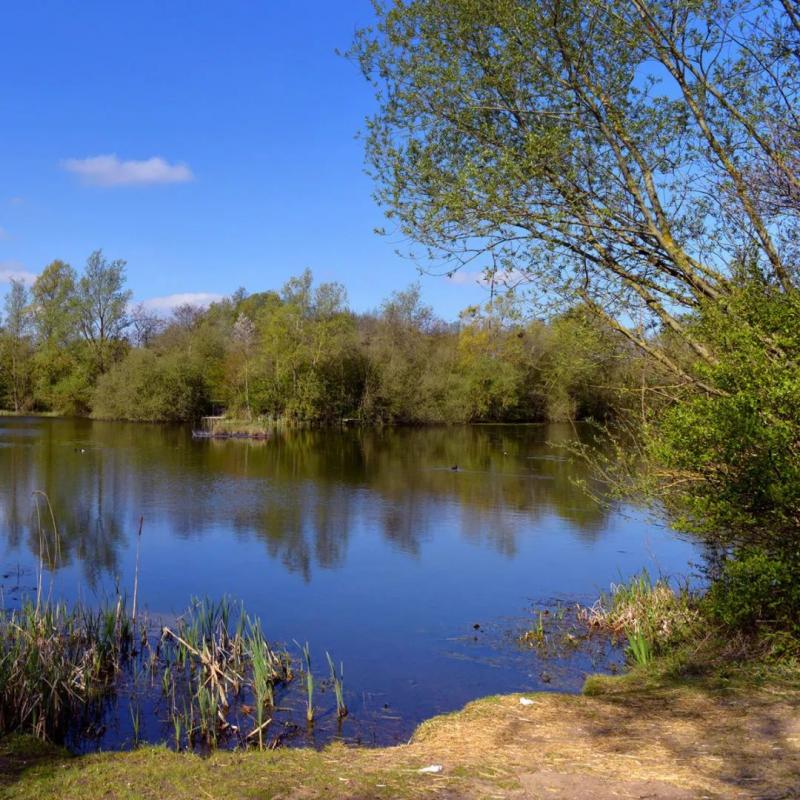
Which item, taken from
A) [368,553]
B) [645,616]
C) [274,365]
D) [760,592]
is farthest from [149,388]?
[760,592]

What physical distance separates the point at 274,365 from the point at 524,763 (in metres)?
51.1

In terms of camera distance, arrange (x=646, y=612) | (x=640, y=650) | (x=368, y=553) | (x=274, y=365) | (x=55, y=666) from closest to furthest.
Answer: (x=55, y=666)
(x=640, y=650)
(x=646, y=612)
(x=368, y=553)
(x=274, y=365)

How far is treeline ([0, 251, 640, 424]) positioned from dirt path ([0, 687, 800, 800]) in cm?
4444

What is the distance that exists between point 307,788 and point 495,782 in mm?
1144

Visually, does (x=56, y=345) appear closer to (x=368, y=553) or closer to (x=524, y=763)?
(x=368, y=553)

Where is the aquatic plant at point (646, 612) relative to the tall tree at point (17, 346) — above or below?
below

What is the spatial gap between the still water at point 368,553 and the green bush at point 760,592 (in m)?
1.65

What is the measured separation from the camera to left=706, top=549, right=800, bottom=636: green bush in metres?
6.93

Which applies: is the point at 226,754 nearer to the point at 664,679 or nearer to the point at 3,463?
the point at 664,679

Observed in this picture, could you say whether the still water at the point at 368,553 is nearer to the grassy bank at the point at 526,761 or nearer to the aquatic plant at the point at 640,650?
the aquatic plant at the point at 640,650

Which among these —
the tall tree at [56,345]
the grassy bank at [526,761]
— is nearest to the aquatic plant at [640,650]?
the grassy bank at [526,761]

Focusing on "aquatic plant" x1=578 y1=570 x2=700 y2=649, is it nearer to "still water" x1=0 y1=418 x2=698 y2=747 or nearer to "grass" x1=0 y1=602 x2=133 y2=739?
"still water" x1=0 y1=418 x2=698 y2=747

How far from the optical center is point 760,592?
708cm

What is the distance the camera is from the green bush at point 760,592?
693 centimetres
